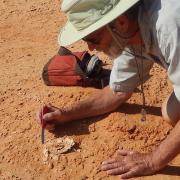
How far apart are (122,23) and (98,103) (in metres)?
1.04

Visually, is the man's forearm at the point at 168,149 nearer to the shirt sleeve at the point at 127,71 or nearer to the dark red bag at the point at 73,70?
the shirt sleeve at the point at 127,71

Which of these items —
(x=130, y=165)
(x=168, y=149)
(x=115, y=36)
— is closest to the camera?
(x=115, y=36)

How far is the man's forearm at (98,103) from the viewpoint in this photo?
10.7 feet

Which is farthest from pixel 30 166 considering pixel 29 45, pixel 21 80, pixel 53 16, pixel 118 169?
pixel 53 16

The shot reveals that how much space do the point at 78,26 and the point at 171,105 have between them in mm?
1036

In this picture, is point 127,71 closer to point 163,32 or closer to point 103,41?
point 103,41

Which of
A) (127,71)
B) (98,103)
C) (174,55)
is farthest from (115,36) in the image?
(98,103)

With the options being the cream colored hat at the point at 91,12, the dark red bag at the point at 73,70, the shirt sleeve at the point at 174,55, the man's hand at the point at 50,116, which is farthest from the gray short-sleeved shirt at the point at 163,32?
the dark red bag at the point at 73,70

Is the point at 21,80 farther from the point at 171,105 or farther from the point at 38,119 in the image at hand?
the point at 171,105

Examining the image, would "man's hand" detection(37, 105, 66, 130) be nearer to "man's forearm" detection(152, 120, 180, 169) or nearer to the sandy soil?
the sandy soil

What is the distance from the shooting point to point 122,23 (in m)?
2.35

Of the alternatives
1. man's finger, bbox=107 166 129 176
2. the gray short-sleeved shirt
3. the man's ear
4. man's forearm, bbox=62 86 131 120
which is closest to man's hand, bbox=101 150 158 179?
man's finger, bbox=107 166 129 176

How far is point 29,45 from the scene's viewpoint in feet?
13.8

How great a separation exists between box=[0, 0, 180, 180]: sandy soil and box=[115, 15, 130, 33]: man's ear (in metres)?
1.00
